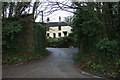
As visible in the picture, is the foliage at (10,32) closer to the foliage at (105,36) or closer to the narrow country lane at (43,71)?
the narrow country lane at (43,71)

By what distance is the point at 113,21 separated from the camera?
788 centimetres

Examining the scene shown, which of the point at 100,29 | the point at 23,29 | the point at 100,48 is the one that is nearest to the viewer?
the point at 100,48

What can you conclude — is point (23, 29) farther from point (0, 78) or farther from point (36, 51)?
point (0, 78)

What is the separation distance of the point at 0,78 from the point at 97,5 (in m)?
6.07

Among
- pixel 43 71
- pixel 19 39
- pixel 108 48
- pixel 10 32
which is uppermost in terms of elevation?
pixel 10 32

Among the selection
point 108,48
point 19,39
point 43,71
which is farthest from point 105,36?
point 19,39

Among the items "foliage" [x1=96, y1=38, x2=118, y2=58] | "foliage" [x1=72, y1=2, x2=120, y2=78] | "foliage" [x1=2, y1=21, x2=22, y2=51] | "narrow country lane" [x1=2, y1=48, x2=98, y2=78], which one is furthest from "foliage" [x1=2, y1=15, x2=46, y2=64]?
"foliage" [x1=96, y1=38, x2=118, y2=58]

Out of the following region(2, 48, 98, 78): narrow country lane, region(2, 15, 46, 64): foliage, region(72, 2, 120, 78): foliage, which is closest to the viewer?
region(2, 48, 98, 78): narrow country lane

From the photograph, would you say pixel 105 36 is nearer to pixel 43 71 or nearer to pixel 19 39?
pixel 43 71

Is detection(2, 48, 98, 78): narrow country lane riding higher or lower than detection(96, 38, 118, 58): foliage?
lower

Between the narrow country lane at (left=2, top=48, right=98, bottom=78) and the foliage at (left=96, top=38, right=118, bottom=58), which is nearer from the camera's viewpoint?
the narrow country lane at (left=2, top=48, right=98, bottom=78)

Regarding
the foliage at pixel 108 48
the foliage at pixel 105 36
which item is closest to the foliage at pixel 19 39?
the foliage at pixel 105 36

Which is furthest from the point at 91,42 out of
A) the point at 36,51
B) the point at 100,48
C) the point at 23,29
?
the point at 23,29

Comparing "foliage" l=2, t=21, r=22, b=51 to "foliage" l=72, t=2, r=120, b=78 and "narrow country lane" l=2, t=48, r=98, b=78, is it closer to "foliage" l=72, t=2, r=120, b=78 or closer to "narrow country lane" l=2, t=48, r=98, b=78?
"narrow country lane" l=2, t=48, r=98, b=78
